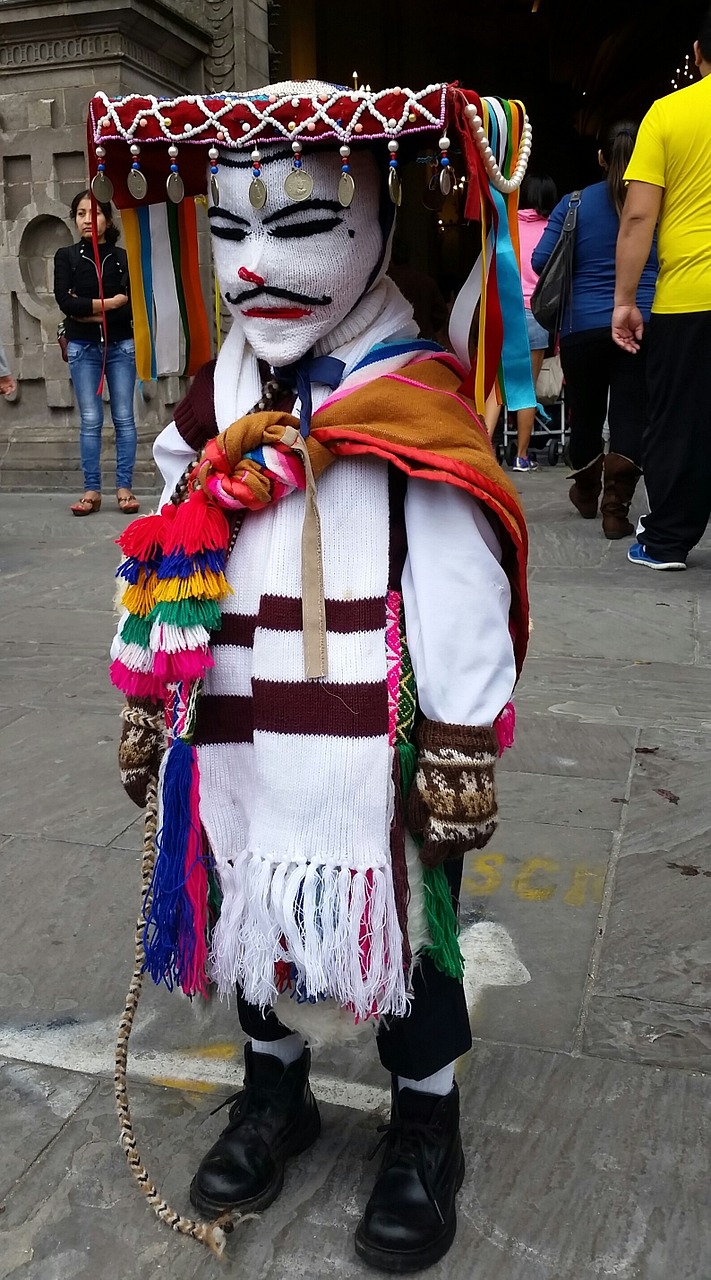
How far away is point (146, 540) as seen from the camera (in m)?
1.66

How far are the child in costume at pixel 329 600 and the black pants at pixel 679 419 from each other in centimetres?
356

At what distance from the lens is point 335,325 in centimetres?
169

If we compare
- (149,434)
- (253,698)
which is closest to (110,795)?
(253,698)

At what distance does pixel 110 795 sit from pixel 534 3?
553 inches

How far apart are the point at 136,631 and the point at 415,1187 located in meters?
0.91

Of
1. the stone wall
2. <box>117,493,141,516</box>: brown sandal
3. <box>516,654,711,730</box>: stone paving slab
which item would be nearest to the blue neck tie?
<box>516,654,711,730</box>: stone paving slab

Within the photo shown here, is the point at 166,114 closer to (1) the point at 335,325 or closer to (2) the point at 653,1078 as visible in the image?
(1) the point at 335,325

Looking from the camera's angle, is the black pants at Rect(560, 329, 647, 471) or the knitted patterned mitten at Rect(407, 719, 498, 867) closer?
the knitted patterned mitten at Rect(407, 719, 498, 867)

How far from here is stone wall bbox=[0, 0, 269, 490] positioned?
8062 millimetres

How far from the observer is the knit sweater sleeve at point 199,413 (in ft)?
5.75

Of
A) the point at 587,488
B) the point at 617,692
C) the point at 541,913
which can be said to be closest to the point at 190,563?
the point at 541,913

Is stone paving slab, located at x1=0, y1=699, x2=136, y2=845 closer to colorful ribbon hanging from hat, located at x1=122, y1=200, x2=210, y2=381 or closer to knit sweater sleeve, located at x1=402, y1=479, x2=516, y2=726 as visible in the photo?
A: colorful ribbon hanging from hat, located at x1=122, y1=200, x2=210, y2=381

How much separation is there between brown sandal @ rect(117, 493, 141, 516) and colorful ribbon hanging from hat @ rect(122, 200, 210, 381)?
558 centimetres

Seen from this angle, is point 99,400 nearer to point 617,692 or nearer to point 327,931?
point 617,692
